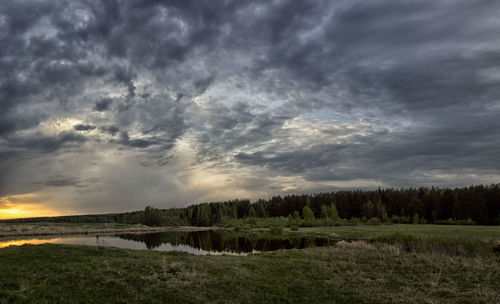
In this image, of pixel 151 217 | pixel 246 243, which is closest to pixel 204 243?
pixel 246 243

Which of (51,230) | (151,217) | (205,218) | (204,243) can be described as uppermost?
(51,230)

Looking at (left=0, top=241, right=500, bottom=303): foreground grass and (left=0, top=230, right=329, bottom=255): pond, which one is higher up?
(left=0, top=241, right=500, bottom=303): foreground grass

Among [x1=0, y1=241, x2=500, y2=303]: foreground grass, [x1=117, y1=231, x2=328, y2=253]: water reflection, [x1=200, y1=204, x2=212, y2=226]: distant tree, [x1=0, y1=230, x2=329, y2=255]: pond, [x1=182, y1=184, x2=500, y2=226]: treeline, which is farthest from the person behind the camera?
[x1=200, y1=204, x2=212, y2=226]: distant tree

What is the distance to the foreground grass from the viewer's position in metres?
14.0

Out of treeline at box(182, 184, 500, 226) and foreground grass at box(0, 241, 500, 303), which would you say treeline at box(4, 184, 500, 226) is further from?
foreground grass at box(0, 241, 500, 303)

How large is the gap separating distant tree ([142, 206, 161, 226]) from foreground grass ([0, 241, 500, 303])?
125m

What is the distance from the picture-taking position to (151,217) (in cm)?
14462

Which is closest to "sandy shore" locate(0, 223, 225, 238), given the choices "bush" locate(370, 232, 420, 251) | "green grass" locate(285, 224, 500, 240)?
"green grass" locate(285, 224, 500, 240)

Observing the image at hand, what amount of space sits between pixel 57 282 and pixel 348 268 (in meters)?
18.1

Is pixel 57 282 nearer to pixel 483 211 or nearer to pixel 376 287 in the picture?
pixel 376 287

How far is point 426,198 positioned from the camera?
11075 centimetres

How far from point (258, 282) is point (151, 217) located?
13855 cm

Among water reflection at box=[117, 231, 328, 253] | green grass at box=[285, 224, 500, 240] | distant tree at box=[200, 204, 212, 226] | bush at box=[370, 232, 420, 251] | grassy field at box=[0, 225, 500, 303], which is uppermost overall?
grassy field at box=[0, 225, 500, 303]

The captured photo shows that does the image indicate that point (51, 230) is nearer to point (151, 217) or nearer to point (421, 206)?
point (151, 217)
